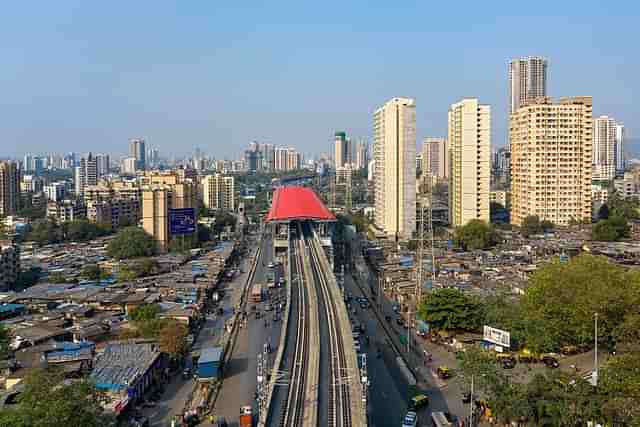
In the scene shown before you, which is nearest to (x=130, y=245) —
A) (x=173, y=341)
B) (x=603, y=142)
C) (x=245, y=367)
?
(x=173, y=341)

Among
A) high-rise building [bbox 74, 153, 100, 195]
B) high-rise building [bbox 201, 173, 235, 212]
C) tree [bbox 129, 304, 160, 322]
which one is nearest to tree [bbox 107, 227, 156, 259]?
tree [bbox 129, 304, 160, 322]

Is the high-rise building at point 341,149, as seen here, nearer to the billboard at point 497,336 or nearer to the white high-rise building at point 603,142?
the white high-rise building at point 603,142

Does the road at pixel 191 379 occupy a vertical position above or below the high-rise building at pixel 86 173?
below

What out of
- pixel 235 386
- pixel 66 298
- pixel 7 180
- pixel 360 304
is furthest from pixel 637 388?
pixel 7 180

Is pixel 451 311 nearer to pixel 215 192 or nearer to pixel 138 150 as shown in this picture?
pixel 215 192

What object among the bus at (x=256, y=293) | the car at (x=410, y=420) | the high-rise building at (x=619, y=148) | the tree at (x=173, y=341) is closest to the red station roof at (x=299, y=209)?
the bus at (x=256, y=293)

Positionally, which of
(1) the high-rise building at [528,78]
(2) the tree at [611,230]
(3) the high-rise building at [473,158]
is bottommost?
(2) the tree at [611,230]

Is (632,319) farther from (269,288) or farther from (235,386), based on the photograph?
(269,288)
